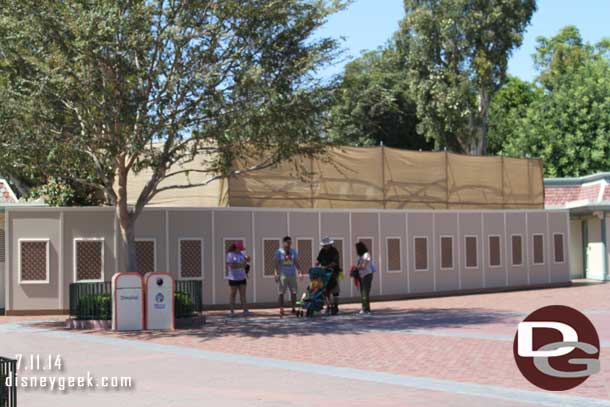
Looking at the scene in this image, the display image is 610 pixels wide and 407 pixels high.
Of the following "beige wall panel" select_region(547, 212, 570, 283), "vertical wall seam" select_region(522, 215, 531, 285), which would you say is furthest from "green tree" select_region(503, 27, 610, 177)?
"vertical wall seam" select_region(522, 215, 531, 285)

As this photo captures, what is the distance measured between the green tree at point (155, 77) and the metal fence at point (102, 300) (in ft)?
3.42

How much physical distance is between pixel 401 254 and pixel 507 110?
4231 centimetres

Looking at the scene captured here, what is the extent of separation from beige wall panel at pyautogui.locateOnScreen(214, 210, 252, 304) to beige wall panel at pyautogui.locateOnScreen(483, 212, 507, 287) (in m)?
9.45

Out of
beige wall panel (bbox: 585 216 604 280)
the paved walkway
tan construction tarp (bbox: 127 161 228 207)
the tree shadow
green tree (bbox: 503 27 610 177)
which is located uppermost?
green tree (bbox: 503 27 610 177)

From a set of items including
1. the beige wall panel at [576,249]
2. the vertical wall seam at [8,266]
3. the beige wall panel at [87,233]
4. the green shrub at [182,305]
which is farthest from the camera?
the beige wall panel at [576,249]

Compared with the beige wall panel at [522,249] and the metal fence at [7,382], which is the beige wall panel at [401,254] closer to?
the beige wall panel at [522,249]

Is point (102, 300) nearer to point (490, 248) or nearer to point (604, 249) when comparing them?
point (490, 248)

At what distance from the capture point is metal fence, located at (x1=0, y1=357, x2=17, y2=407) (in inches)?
316

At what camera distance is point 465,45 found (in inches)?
1984

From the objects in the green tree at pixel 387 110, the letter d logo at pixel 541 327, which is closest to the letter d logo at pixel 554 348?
the letter d logo at pixel 541 327

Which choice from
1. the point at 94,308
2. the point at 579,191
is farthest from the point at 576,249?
the point at 94,308

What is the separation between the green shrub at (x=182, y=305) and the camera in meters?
20.8

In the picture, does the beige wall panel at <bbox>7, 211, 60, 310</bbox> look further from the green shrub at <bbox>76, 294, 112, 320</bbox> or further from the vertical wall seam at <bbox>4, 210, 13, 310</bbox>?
the green shrub at <bbox>76, 294, 112, 320</bbox>

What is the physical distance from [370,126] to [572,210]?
21.0 m
